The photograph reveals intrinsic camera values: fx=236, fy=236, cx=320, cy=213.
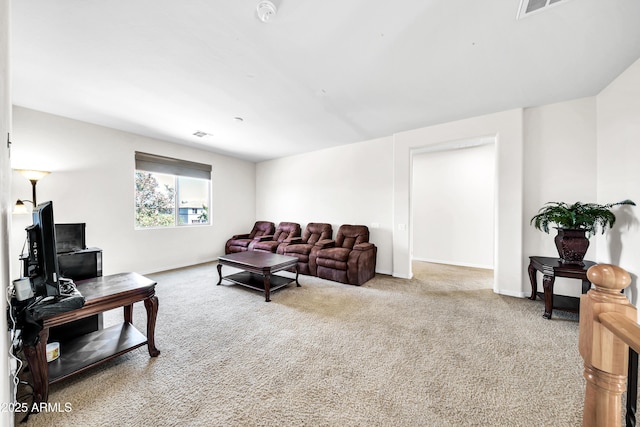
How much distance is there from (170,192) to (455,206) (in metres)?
6.38

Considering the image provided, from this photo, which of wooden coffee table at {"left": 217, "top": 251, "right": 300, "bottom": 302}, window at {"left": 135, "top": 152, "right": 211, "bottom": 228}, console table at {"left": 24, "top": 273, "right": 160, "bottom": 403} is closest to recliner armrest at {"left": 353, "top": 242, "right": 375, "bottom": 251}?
wooden coffee table at {"left": 217, "top": 251, "right": 300, "bottom": 302}

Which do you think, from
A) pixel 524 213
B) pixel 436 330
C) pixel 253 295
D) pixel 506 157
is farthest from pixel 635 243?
pixel 253 295

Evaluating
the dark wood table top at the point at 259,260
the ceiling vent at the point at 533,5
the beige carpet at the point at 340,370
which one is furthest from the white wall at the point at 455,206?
the ceiling vent at the point at 533,5

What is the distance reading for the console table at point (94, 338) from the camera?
148 centimetres

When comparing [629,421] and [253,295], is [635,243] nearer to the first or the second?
[629,421]

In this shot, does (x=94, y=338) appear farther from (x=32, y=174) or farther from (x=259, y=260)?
(x=32, y=174)

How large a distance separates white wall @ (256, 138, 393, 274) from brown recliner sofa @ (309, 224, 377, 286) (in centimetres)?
32

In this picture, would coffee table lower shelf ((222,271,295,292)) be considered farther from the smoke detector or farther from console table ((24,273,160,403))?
the smoke detector

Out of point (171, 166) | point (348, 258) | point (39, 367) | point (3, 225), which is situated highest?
point (171, 166)

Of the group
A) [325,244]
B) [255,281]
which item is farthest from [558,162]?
[255,281]

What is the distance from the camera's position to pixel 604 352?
791 mm

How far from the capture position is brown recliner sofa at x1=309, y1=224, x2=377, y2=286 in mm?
3988

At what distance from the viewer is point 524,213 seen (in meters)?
3.38

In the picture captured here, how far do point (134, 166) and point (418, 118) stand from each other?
508 cm
